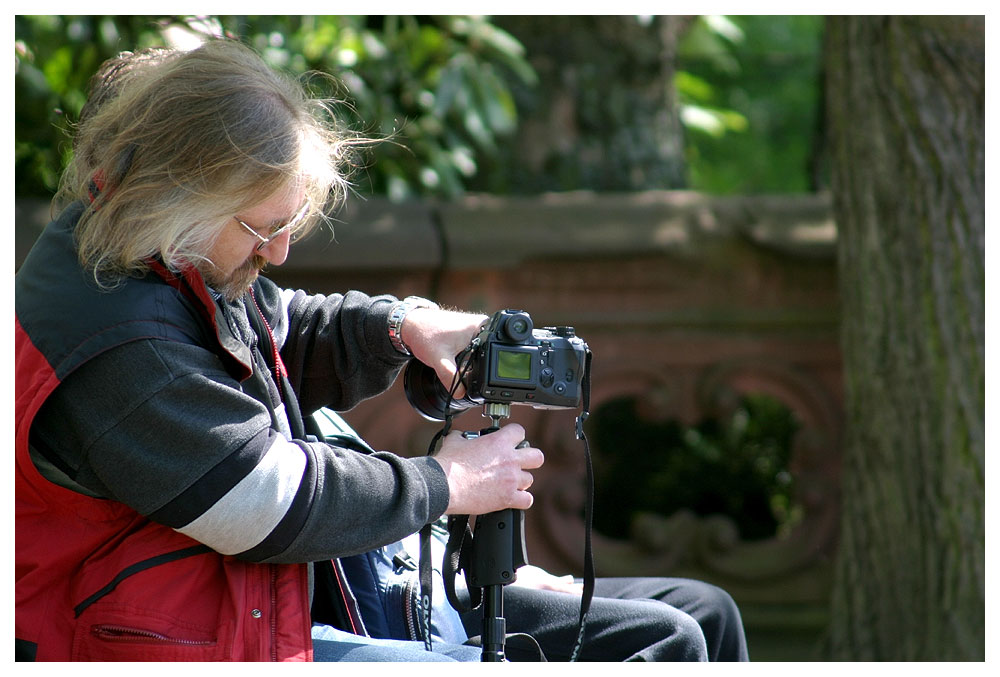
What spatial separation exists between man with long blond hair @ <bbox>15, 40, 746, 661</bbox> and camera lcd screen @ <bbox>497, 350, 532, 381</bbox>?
10 centimetres

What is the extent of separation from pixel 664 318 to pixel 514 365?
2.20 meters

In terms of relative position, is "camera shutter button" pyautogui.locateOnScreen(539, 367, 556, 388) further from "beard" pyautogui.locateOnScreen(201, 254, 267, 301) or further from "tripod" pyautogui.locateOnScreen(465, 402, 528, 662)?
"beard" pyautogui.locateOnScreen(201, 254, 267, 301)

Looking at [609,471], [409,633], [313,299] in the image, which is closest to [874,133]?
[609,471]

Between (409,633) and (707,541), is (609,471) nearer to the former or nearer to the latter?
(707,541)

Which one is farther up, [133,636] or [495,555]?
[495,555]

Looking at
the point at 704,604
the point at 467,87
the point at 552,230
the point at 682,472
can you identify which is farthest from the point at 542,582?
the point at 467,87

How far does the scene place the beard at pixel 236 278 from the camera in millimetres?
1767

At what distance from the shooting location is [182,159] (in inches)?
65.1

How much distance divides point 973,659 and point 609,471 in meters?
1.49

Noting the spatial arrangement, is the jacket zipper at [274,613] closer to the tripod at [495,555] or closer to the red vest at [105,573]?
the red vest at [105,573]

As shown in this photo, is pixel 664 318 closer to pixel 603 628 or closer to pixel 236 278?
pixel 603 628

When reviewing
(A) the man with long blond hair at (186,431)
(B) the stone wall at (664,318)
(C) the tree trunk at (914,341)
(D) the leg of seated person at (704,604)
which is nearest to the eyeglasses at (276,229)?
(A) the man with long blond hair at (186,431)

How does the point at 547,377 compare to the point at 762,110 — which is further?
the point at 762,110

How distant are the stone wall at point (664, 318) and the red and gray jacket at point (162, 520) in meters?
2.06
